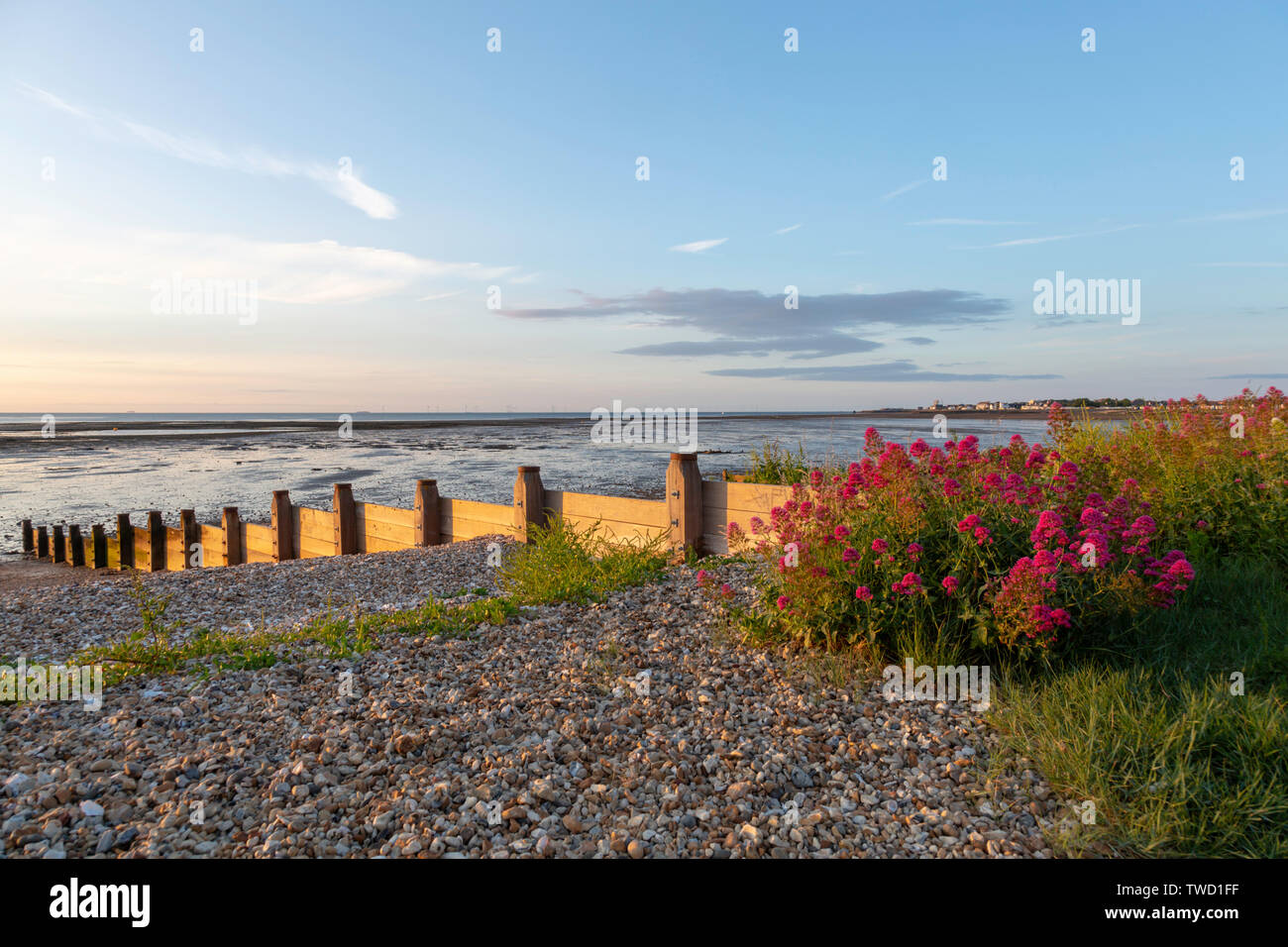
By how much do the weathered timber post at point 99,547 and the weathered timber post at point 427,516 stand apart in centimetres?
814

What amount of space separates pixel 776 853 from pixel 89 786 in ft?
9.55

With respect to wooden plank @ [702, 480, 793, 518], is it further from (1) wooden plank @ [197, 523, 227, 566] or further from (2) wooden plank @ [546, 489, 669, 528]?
(1) wooden plank @ [197, 523, 227, 566]

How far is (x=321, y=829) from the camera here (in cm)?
267

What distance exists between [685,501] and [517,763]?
4.38m

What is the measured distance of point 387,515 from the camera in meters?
10.8

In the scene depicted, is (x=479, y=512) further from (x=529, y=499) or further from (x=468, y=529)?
(x=529, y=499)

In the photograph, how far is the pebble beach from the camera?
2.62m

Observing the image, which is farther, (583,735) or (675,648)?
(675,648)

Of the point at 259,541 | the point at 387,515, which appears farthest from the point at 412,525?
the point at 259,541

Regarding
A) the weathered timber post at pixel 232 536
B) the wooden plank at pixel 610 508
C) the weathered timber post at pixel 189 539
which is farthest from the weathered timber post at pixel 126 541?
the wooden plank at pixel 610 508

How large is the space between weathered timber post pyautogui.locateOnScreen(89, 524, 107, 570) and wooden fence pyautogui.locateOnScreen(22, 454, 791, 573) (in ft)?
0.06

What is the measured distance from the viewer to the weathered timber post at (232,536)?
12156 mm
